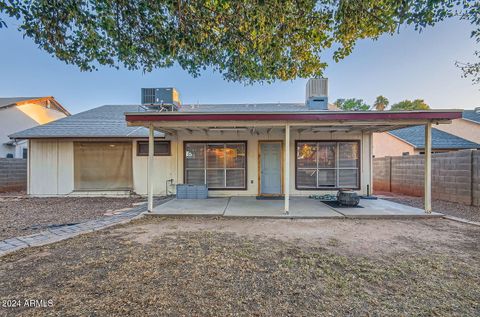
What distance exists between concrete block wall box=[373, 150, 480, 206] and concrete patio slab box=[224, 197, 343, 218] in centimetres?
469

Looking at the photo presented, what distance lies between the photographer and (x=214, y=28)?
4453 mm

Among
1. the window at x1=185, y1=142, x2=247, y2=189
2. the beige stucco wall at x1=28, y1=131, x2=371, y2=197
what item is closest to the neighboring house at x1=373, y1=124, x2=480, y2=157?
the beige stucco wall at x1=28, y1=131, x2=371, y2=197

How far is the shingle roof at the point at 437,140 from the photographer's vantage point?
39.2 ft

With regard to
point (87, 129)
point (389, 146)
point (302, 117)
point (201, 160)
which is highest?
point (87, 129)

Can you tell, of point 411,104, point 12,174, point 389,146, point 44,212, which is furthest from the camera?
point 411,104

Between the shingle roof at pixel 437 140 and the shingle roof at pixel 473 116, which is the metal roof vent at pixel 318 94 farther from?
the shingle roof at pixel 473 116

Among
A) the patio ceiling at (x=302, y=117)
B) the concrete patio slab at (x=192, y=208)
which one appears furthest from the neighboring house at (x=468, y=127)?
the concrete patio slab at (x=192, y=208)

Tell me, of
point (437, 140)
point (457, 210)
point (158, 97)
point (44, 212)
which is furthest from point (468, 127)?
point (44, 212)

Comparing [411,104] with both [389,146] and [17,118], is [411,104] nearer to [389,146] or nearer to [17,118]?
[389,146]

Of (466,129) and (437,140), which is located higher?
(466,129)

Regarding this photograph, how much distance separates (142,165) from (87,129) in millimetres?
2742

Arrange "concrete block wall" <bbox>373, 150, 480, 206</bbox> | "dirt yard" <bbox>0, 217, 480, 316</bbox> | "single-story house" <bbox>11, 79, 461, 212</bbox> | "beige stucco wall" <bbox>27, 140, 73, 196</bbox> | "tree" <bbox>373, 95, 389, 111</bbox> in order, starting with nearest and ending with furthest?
"dirt yard" <bbox>0, 217, 480, 316</bbox> → "concrete block wall" <bbox>373, 150, 480, 206</bbox> → "single-story house" <bbox>11, 79, 461, 212</bbox> → "beige stucco wall" <bbox>27, 140, 73, 196</bbox> → "tree" <bbox>373, 95, 389, 111</bbox>

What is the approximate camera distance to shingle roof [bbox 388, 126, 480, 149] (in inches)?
470

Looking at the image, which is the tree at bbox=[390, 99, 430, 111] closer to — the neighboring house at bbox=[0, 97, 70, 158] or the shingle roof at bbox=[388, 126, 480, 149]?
the shingle roof at bbox=[388, 126, 480, 149]
